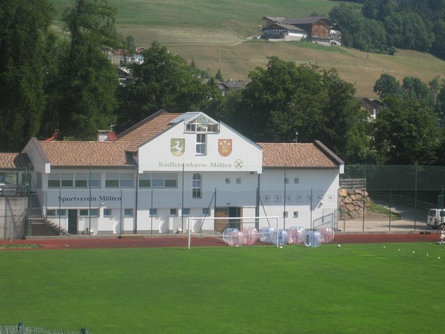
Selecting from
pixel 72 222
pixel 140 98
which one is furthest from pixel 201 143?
pixel 140 98

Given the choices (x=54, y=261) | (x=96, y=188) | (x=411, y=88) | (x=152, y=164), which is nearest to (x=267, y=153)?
(x=152, y=164)

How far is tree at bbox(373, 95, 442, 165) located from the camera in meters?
75.6

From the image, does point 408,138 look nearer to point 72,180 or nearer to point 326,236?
point 326,236

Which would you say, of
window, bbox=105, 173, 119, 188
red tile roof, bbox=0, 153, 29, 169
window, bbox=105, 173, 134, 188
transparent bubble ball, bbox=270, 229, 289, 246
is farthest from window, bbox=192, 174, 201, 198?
red tile roof, bbox=0, 153, 29, 169

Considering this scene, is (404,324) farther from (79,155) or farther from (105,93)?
(105,93)

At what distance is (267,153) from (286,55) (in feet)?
426

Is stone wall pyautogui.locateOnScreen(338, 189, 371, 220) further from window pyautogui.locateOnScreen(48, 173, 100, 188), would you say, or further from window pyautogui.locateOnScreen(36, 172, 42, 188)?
window pyautogui.locateOnScreen(36, 172, 42, 188)

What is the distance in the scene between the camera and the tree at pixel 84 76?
71.2 meters

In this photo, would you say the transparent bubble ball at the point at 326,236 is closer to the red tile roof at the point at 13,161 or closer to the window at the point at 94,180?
the window at the point at 94,180

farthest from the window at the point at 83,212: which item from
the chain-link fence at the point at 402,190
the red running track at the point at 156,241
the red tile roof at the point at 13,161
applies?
the chain-link fence at the point at 402,190

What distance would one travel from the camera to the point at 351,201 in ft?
225

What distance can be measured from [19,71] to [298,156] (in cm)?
2254

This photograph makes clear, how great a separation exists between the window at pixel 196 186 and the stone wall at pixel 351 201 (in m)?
14.0

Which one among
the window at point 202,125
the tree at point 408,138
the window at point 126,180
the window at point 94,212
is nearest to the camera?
the window at point 94,212
